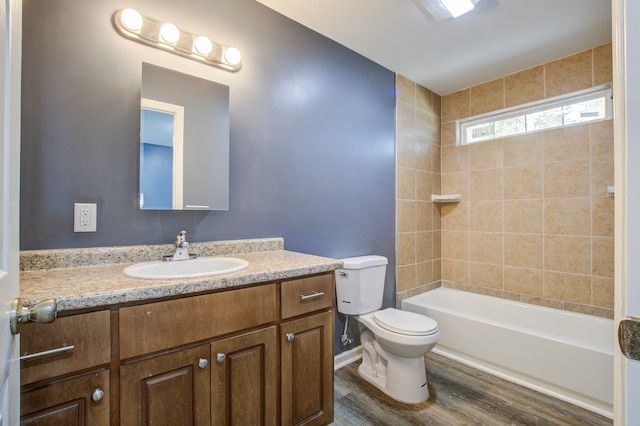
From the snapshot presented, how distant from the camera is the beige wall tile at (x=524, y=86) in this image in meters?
2.52

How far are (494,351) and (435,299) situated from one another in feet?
2.70

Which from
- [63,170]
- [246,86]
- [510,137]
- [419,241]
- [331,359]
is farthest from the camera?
[419,241]

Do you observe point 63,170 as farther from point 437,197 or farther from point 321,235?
point 437,197

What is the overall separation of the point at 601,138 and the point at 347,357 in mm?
2554

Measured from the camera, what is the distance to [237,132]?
66.3 inches

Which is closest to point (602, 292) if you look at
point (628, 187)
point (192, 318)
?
point (628, 187)

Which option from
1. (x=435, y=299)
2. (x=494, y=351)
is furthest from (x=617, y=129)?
(x=435, y=299)

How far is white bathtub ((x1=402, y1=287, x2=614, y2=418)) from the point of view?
1723 millimetres

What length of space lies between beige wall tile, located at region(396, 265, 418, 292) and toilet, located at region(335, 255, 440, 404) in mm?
537

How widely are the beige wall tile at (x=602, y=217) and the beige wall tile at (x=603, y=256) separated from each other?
0.17 feet

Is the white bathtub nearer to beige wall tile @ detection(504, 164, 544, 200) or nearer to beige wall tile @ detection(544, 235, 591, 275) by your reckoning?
beige wall tile @ detection(544, 235, 591, 275)

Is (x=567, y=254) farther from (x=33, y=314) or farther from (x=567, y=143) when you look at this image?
(x=33, y=314)

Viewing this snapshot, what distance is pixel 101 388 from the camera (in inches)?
33.8

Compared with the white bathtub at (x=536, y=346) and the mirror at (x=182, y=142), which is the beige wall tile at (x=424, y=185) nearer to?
the white bathtub at (x=536, y=346)
